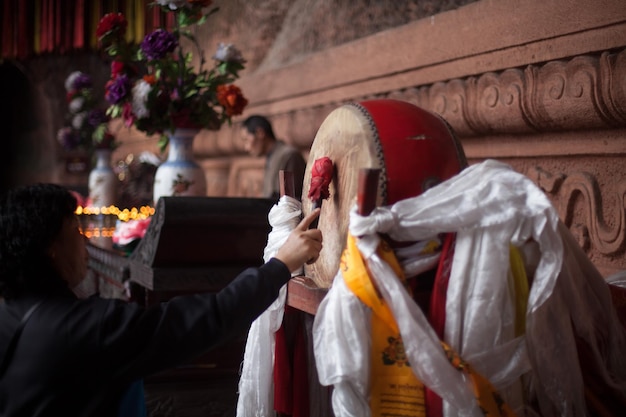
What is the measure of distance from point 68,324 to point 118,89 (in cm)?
221

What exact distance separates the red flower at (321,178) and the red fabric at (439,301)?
310mm

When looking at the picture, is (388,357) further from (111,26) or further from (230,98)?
(111,26)

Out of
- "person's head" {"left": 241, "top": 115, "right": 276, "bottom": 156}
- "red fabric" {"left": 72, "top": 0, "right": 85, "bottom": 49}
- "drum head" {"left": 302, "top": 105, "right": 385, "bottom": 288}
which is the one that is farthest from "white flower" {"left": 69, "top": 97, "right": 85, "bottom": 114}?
"red fabric" {"left": 72, "top": 0, "right": 85, "bottom": 49}

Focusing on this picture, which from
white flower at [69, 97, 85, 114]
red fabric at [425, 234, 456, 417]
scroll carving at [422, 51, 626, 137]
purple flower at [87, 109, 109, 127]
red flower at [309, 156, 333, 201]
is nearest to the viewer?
red fabric at [425, 234, 456, 417]

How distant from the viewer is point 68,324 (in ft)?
4.14

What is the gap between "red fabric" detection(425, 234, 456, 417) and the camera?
1245 mm

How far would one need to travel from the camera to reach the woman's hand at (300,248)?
1.43 metres

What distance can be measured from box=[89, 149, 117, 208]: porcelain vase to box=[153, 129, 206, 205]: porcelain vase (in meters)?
0.97

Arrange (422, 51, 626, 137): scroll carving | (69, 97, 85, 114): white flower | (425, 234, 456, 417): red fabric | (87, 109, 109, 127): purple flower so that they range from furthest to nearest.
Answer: (69, 97, 85, 114): white flower, (87, 109, 109, 127): purple flower, (422, 51, 626, 137): scroll carving, (425, 234, 456, 417): red fabric

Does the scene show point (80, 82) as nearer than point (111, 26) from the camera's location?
No

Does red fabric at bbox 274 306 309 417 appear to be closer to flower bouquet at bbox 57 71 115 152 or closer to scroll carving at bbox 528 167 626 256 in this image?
scroll carving at bbox 528 167 626 256

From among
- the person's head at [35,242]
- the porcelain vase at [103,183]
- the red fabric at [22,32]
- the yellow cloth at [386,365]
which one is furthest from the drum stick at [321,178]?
the red fabric at [22,32]

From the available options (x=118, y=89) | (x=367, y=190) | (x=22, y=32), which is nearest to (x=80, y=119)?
(x=118, y=89)

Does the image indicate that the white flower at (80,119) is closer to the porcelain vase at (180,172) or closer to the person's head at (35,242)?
the porcelain vase at (180,172)
